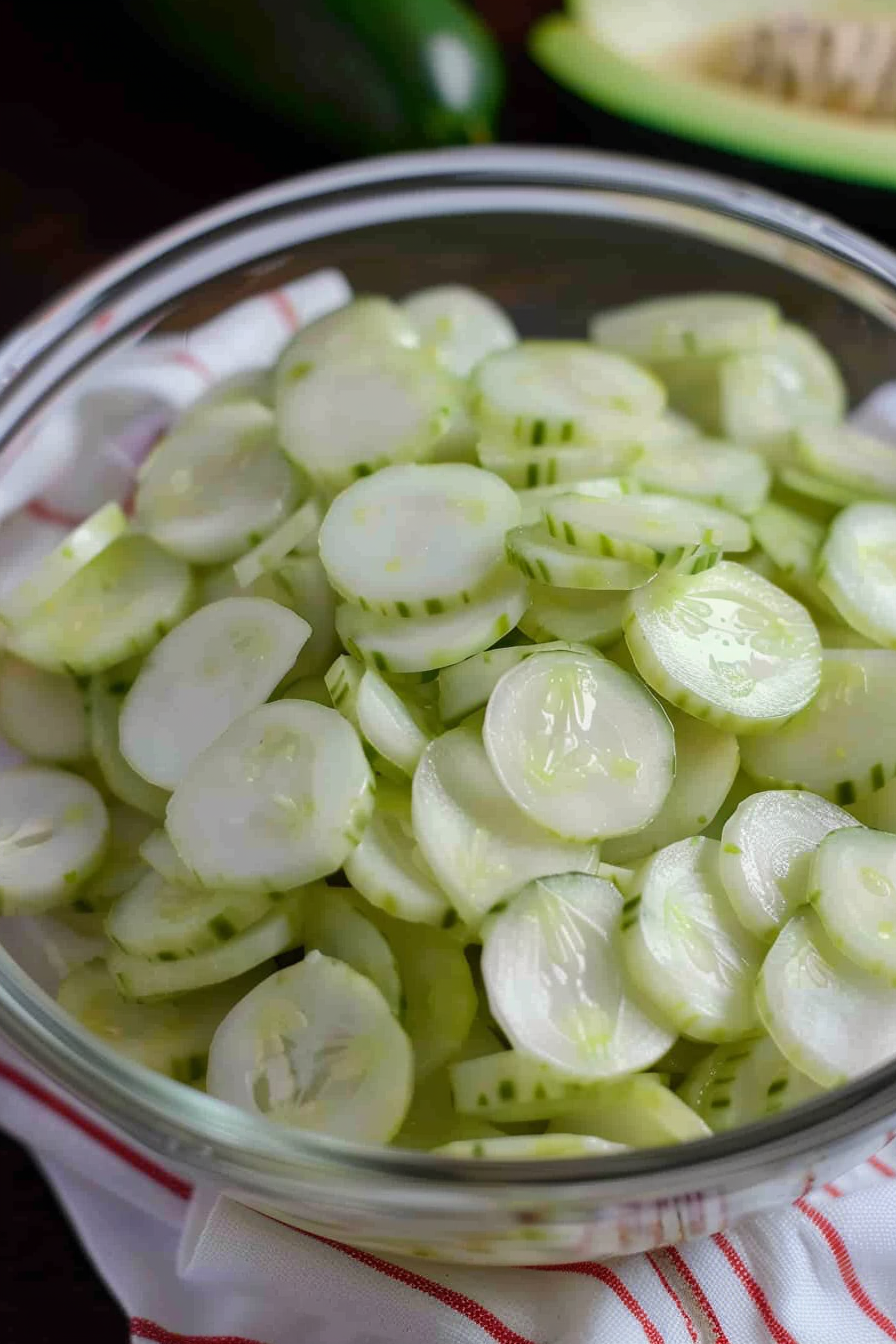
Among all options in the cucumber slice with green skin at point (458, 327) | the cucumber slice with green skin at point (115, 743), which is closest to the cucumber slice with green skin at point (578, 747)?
the cucumber slice with green skin at point (115, 743)

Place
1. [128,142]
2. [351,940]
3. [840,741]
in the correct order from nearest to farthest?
[351,940] < [840,741] < [128,142]

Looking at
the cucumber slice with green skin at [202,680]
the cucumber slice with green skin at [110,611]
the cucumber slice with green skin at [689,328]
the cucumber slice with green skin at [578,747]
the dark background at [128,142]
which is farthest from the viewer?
the dark background at [128,142]

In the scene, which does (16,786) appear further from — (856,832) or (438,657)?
(856,832)

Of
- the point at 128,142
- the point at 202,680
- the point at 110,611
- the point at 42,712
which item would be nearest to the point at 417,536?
the point at 202,680

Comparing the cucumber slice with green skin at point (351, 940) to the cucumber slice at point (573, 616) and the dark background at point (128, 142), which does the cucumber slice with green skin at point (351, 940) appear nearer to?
the cucumber slice at point (573, 616)

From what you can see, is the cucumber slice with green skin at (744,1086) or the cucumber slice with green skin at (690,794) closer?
the cucumber slice with green skin at (744,1086)

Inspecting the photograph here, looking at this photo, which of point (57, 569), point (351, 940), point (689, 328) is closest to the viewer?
point (351, 940)

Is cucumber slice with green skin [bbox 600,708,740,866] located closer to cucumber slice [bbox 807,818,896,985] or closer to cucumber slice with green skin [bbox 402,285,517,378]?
cucumber slice [bbox 807,818,896,985]

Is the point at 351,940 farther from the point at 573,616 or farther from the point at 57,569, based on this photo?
the point at 57,569
